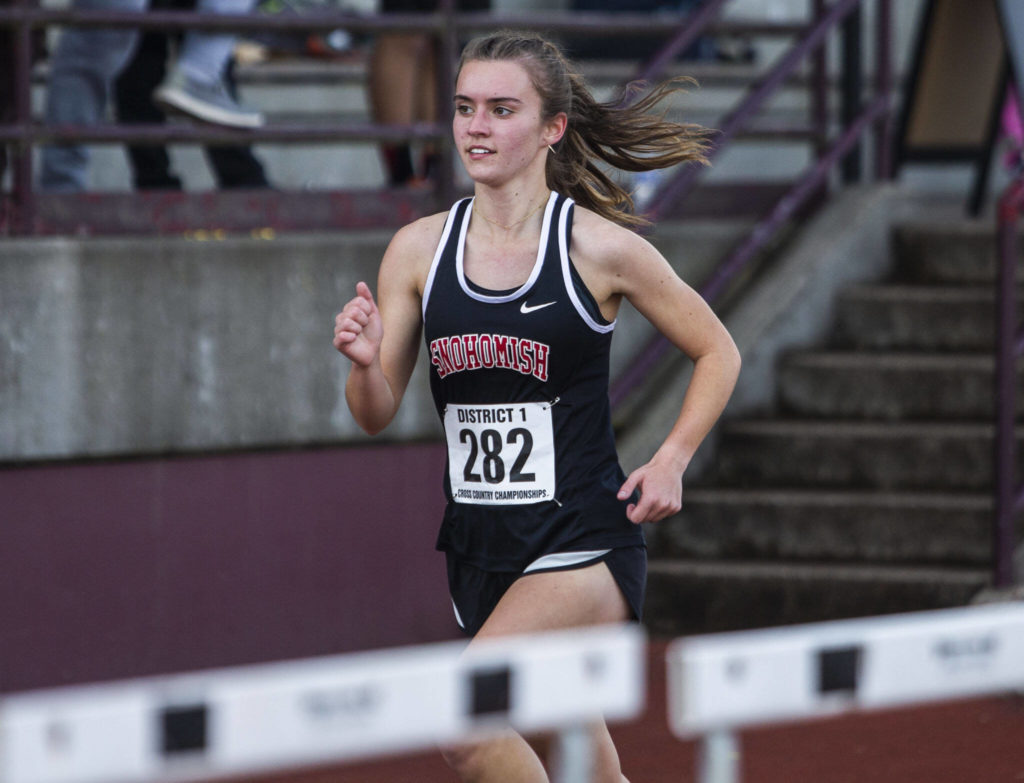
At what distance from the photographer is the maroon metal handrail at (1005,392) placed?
21.0 ft

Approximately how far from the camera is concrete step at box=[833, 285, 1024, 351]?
7801 millimetres

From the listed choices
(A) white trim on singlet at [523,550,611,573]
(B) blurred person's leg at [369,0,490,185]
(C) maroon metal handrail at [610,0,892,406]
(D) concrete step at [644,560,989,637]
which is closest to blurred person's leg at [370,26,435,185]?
(B) blurred person's leg at [369,0,490,185]

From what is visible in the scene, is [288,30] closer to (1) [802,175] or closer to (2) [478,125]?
(1) [802,175]

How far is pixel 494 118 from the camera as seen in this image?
3.83 meters

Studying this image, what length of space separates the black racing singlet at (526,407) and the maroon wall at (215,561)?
2521mm

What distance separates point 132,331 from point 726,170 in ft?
17.8

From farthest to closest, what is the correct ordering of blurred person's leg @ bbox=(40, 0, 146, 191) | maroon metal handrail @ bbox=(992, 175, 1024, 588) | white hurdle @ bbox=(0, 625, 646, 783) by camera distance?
blurred person's leg @ bbox=(40, 0, 146, 191) → maroon metal handrail @ bbox=(992, 175, 1024, 588) → white hurdle @ bbox=(0, 625, 646, 783)

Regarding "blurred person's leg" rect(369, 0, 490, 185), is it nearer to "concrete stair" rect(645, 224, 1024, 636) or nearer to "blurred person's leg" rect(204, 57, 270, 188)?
"blurred person's leg" rect(204, 57, 270, 188)

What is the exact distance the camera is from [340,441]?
659 centimetres

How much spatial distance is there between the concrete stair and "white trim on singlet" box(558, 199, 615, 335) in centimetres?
329

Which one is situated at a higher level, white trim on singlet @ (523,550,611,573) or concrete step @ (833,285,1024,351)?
concrete step @ (833,285,1024,351)

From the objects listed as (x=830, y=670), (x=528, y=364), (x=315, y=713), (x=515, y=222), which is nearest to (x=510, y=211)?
(x=515, y=222)

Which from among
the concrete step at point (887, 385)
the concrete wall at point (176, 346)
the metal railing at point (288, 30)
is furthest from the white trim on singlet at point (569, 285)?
the concrete step at point (887, 385)

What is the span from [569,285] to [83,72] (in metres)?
3.44
